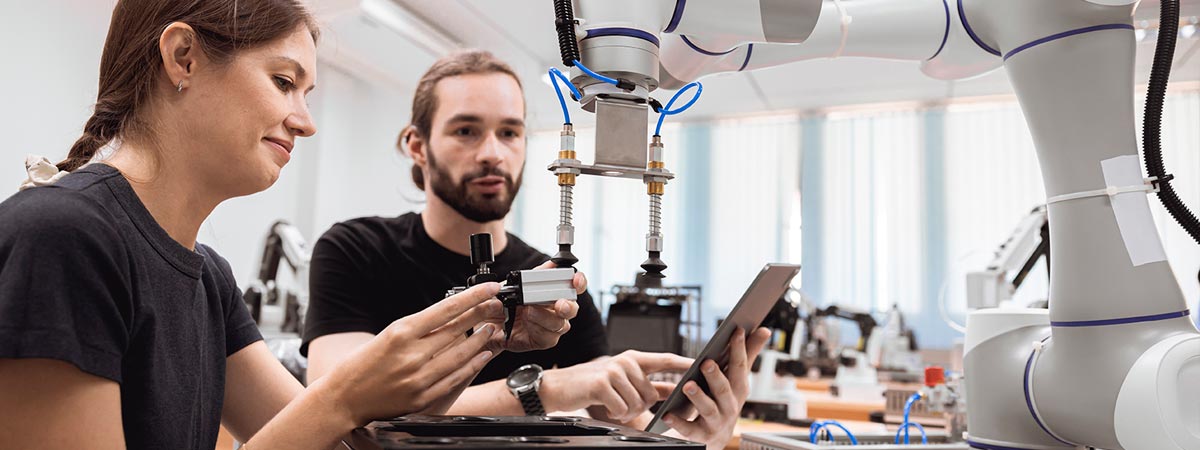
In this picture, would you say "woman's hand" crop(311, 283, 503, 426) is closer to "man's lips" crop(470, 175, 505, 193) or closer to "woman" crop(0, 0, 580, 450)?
"woman" crop(0, 0, 580, 450)

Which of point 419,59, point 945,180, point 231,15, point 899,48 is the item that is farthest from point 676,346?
point 945,180

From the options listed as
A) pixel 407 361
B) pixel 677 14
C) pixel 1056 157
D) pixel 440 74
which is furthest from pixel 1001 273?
pixel 407 361

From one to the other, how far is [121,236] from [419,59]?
3.99 meters

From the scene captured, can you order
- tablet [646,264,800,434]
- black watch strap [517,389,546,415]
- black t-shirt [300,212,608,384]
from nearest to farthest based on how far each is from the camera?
tablet [646,264,800,434], black watch strap [517,389,546,415], black t-shirt [300,212,608,384]

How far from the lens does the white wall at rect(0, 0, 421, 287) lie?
2.98 m

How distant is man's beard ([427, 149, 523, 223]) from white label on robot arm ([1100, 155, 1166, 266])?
104cm

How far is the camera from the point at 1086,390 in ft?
2.58

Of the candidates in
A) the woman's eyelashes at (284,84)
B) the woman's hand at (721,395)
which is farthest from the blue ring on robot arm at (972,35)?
the woman's eyelashes at (284,84)

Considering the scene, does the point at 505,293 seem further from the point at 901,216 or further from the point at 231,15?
the point at 901,216

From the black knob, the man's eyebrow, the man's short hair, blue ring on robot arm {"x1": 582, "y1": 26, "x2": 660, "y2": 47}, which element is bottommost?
the black knob

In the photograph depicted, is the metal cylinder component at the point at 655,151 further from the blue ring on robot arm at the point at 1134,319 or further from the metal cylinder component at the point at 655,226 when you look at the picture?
the blue ring on robot arm at the point at 1134,319

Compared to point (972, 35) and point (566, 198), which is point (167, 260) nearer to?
point (566, 198)

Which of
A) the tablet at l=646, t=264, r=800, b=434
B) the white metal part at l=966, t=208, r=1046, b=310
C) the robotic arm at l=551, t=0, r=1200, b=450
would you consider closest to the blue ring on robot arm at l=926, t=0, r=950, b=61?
the robotic arm at l=551, t=0, r=1200, b=450

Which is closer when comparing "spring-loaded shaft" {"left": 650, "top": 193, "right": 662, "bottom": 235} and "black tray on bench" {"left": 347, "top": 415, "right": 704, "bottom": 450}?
"black tray on bench" {"left": 347, "top": 415, "right": 704, "bottom": 450}
